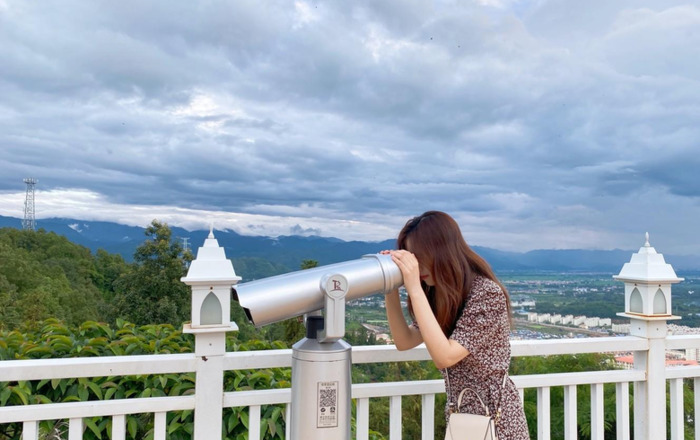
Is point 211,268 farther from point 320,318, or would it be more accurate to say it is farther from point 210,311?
point 320,318

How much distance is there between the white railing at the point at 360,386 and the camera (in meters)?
1.65

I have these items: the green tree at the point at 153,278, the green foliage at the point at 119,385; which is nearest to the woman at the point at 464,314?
the green foliage at the point at 119,385

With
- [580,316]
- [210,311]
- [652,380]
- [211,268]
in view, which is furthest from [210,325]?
[580,316]

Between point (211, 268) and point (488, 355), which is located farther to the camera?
point (211, 268)

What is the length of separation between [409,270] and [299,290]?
349 mm

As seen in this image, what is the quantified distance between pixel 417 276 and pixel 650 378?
1764 millimetres

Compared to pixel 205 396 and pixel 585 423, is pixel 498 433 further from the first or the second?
pixel 585 423

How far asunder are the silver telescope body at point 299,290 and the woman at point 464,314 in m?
0.12

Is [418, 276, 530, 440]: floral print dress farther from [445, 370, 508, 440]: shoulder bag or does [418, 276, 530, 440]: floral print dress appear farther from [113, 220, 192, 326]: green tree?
[113, 220, 192, 326]: green tree

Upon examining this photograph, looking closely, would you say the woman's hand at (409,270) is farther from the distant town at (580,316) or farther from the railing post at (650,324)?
the railing post at (650,324)

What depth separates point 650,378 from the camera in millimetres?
2408

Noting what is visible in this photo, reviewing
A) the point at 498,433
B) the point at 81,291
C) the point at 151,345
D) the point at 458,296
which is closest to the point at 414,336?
the point at 458,296


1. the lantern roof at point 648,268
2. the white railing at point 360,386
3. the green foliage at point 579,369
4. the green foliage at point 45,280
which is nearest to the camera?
the white railing at point 360,386

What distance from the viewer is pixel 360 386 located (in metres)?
1.93
